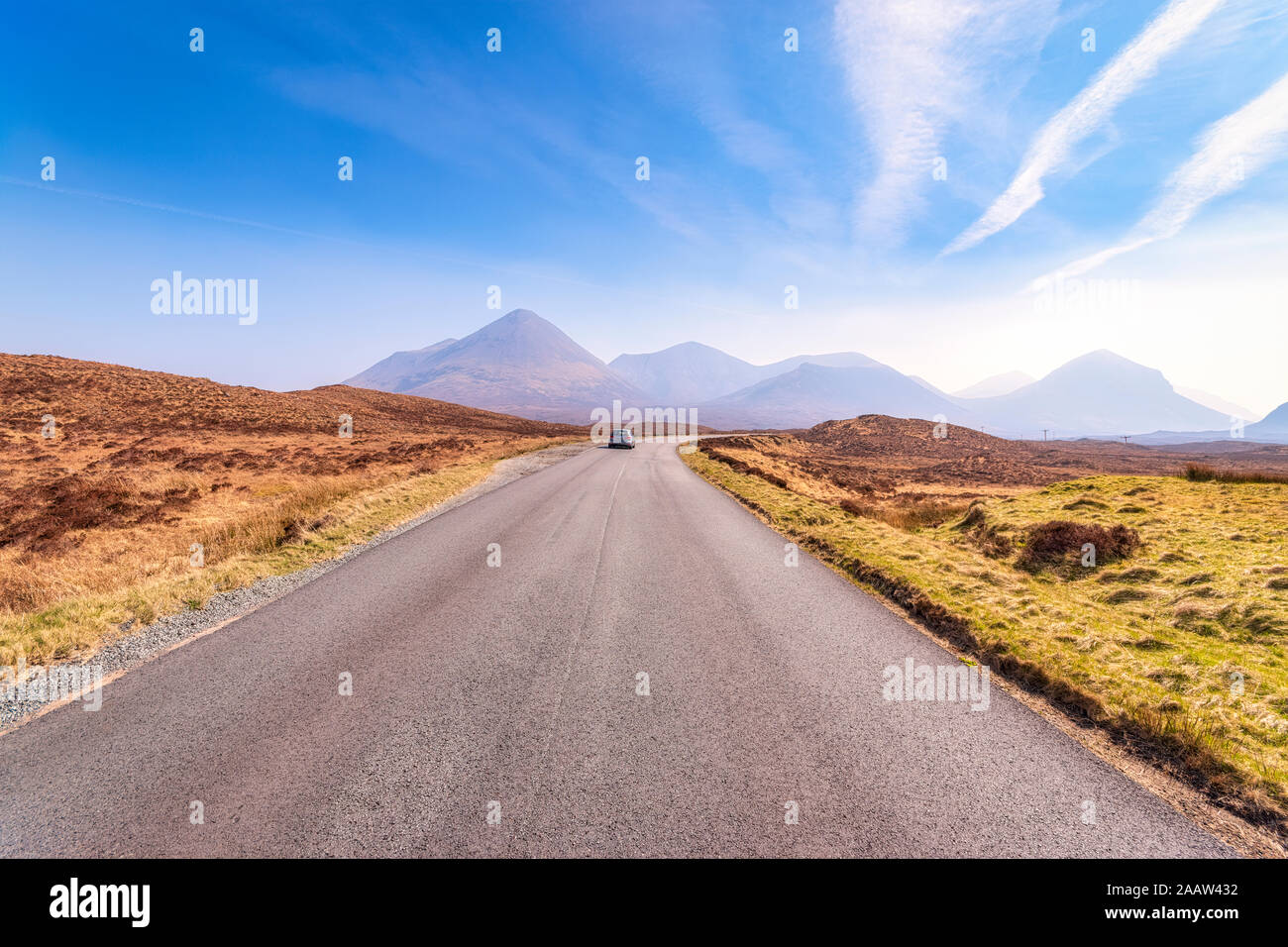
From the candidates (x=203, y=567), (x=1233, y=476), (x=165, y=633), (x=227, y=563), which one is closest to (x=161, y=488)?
(x=203, y=567)

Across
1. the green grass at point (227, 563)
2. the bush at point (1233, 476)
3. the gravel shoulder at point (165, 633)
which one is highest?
the bush at point (1233, 476)

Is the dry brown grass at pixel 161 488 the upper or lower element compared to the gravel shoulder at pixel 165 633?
upper

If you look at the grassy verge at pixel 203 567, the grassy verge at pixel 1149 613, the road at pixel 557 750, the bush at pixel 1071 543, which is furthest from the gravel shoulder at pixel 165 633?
the bush at pixel 1071 543

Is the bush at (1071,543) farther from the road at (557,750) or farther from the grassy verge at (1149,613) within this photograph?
Result: the road at (557,750)

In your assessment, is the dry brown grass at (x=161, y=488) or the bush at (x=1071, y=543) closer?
the dry brown grass at (x=161, y=488)

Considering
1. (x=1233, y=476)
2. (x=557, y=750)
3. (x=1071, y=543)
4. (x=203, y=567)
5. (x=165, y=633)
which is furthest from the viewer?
(x=1233, y=476)

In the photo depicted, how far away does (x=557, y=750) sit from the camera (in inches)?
177

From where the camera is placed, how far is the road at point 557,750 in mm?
3547

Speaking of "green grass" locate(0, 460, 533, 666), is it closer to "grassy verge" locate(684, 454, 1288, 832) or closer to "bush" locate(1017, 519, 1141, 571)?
"grassy verge" locate(684, 454, 1288, 832)

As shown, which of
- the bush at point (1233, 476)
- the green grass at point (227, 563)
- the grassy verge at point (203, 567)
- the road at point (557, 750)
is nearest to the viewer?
the road at point (557, 750)

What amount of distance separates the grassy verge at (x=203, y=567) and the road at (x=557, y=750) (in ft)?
5.49

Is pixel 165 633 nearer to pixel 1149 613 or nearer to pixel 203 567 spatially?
pixel 203 567

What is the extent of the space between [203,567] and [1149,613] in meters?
17.3

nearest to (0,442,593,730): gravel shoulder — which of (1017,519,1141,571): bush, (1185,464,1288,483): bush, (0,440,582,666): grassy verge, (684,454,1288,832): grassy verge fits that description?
(0,440,582,666): grassy verge
